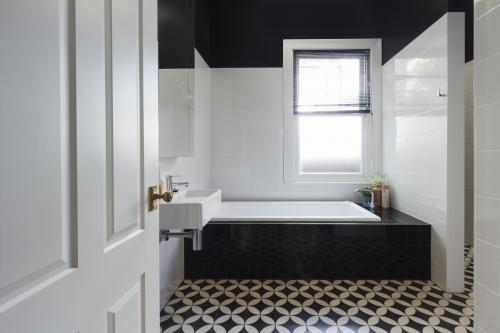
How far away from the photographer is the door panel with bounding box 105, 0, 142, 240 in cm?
79

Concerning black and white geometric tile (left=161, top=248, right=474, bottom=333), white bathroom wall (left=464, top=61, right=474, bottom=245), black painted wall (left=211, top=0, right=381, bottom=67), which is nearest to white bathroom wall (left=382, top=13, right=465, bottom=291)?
black and white geometric tile (left=161, top=248, right=474, bottom=333)

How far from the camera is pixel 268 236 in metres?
2.64

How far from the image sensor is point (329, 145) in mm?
3646

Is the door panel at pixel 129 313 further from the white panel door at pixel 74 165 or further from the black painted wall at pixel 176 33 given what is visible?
the black painted wall at pixel 176 33

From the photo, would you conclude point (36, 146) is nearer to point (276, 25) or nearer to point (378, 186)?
point (378, 186)

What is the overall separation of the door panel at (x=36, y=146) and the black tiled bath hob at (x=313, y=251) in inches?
81.4

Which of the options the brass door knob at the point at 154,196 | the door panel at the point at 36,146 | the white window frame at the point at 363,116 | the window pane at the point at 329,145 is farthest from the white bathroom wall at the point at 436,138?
the door panel at the point at 36,146

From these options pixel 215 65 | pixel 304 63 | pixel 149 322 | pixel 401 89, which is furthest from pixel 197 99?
pixel 149 322

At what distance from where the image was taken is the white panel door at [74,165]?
0.49 m

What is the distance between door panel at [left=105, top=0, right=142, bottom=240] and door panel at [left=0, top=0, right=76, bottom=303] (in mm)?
163
